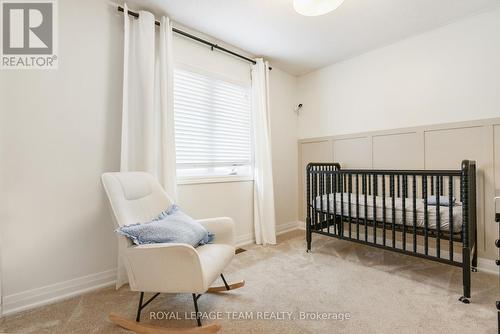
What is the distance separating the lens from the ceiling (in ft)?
6.51

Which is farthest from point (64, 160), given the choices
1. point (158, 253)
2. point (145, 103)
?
point (158, 253)

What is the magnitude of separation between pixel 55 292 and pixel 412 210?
2.76 meters

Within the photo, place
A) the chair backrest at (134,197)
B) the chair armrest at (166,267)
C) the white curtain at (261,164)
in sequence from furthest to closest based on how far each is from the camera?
1. the white curtain at (261,164)
2. the chair backrest at (134,197)
3. the chair armrest at (166,267)

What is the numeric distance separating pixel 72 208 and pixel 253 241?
1.90 m

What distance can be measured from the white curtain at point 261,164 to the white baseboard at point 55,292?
1.59 metres

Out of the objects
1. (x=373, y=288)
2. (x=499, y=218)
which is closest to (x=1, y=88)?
(x=373, y=288)

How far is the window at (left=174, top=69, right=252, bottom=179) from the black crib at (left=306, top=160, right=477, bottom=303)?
92 centimetres

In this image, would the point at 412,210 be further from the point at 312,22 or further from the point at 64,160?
the point at 64,160

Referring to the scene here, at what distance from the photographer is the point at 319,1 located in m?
1.55

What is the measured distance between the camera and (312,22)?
224 centimetres

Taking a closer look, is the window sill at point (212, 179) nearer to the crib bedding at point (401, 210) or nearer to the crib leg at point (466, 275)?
the crib bedding at point (401, 210)

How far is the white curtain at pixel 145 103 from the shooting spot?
1909mm

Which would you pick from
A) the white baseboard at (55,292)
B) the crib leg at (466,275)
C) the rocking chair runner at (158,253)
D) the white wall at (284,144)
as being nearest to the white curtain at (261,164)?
the white wall at (284,144)

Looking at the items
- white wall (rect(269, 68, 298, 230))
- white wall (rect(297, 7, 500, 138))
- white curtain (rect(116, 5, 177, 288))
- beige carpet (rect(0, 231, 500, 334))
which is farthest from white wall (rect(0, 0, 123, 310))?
white wall (rect(297, 7, 500, 138))
